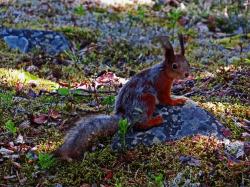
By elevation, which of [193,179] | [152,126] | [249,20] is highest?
[249,20]

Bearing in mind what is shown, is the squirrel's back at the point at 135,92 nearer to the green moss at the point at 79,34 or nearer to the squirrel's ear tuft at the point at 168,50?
the squirrel's ear tuft at the point at 168,50

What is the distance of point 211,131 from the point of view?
5.92 m

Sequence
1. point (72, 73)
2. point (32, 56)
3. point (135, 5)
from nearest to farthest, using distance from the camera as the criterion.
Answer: point (72, 73) → point (32, 56) → point (135, 5)

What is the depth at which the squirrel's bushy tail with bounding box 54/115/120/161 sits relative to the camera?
18.2 ft

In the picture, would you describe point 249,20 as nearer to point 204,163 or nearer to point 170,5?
point 170,5

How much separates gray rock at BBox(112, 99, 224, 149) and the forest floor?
11cm

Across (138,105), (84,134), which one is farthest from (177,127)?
(84,134)

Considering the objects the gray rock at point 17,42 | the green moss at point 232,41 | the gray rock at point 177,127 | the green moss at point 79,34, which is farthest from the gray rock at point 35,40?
the gray rock at point 177,127

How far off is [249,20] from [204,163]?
901cm

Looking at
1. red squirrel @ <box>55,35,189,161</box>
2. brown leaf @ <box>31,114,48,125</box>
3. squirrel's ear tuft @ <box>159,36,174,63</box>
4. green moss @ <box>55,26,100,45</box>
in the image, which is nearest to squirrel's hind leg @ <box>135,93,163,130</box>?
red squirrel @ <box>55,35,189,161</box>

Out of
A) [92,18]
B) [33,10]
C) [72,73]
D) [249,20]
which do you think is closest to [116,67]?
[72,73]

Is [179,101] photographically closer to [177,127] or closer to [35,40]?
[177,127]

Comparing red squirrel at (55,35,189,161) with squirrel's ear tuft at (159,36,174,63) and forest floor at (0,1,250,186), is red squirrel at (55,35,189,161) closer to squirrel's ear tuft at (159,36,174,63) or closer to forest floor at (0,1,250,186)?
squirrel's ear tuft at (159,36,174,63)

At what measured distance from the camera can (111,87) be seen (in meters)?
8.91
